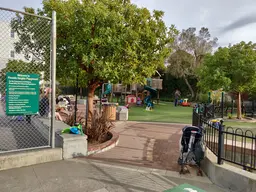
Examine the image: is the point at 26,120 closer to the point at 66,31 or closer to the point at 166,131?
the point at 66,31

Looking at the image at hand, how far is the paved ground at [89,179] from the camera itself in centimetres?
353

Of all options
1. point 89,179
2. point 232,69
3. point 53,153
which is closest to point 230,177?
point 89,179

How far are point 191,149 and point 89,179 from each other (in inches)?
88.4

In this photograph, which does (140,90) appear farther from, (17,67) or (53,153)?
(53,153)

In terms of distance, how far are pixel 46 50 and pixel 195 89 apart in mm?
25605

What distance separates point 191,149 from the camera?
4.51 m

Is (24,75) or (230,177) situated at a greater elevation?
(24,75)

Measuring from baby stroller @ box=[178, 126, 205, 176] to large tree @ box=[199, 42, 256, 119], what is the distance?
803 centimetres

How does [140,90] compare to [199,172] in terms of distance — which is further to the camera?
[140,90]

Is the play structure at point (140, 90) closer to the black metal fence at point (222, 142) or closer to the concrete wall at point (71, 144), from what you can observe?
the black metal fence at point (222, 142)

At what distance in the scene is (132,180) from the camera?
154 inches

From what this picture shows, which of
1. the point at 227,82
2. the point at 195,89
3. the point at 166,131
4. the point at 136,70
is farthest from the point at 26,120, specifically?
the point at 195,89

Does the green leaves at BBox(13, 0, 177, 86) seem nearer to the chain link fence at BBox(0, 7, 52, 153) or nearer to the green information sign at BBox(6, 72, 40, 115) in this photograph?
the chain link fence at BBox(0, 7, 52, 153)

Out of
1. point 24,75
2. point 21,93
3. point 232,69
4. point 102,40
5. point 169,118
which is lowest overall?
point 169,118
